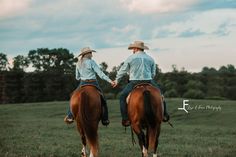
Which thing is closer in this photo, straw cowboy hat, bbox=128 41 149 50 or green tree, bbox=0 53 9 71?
straw cowboy hat, bbox=128 41 149 50

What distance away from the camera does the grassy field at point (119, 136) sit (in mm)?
15047

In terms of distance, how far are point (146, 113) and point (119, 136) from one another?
10.7 metres

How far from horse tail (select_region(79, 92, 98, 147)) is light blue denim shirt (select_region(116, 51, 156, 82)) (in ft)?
4.10

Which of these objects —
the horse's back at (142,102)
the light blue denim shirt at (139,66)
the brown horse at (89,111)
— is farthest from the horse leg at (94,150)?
the light blue denim shirt at (139,66)

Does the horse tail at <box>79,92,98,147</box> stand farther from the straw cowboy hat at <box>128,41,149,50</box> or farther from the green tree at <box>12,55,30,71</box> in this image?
the green tree at <box>12,55,30,71</box>

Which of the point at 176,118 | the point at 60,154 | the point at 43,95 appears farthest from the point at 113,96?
the point at 60,154

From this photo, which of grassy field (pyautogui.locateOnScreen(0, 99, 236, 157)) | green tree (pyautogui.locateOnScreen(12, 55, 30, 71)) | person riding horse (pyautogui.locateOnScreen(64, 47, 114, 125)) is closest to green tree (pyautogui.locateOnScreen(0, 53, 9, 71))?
green tree (pyautogui.locateOnScreen(12, 55, 30, 71))

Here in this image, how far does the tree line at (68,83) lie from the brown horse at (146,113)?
35392mm

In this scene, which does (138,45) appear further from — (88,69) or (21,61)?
(21,61)

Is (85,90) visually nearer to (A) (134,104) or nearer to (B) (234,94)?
(A) (134,104)

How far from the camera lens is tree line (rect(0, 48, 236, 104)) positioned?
65.9 metres

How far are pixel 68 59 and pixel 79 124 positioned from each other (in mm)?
86378

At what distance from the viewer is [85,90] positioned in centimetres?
1310

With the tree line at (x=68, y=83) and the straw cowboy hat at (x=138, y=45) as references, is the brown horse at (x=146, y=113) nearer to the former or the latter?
the straw cowboy hat at (x=138, y=45)
